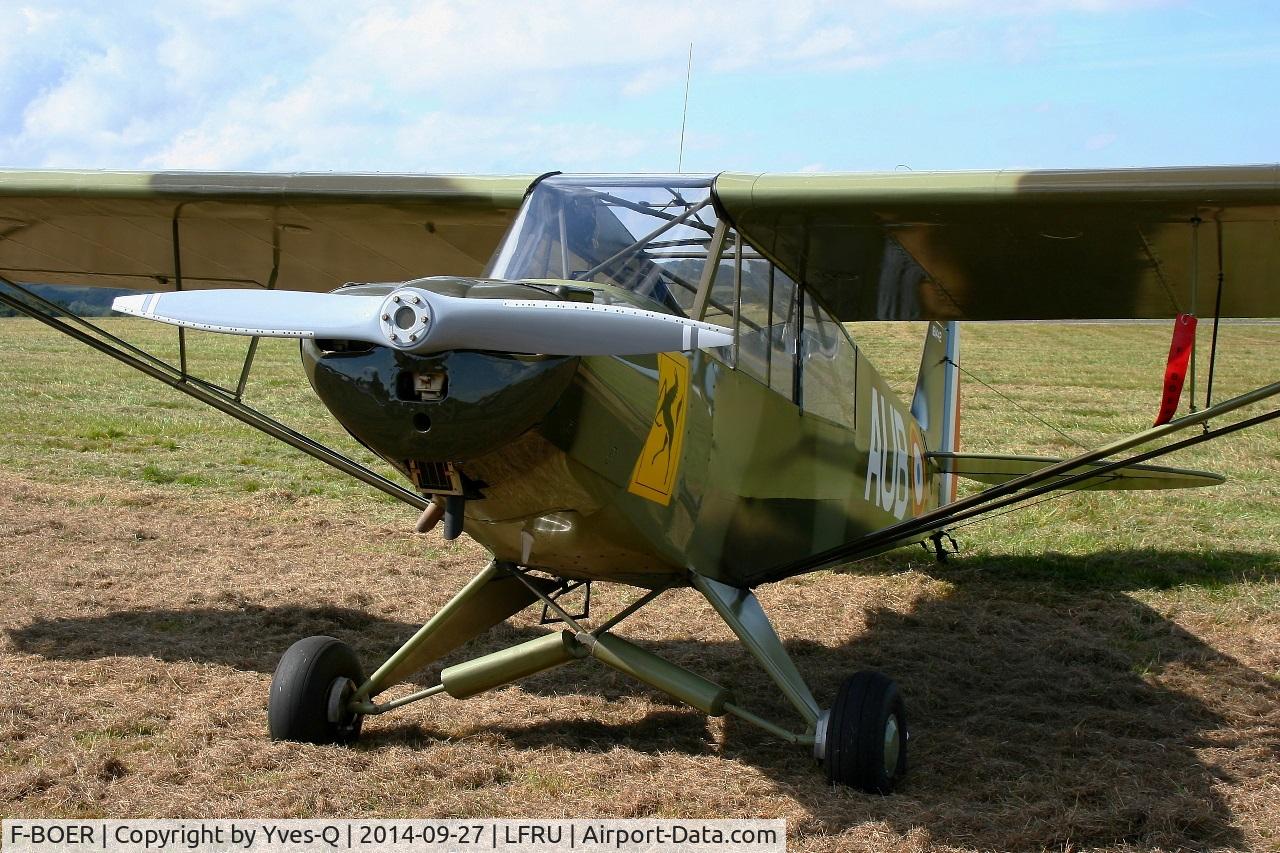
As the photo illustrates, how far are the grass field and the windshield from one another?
1886mm

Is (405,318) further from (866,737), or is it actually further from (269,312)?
(866,737)

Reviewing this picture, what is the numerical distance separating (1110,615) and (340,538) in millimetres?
5313

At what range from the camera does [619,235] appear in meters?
4.67

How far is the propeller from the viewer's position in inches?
130

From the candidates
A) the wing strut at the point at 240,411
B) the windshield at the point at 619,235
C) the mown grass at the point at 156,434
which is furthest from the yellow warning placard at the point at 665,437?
the mown grass at the point at 156,434

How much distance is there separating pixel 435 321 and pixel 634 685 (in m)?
3.06

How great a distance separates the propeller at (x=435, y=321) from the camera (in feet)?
10.9

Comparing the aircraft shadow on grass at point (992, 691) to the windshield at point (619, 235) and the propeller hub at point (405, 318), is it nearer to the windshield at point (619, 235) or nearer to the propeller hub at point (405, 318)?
the windshield at point (619, 235)

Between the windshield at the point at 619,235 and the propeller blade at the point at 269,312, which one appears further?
the windshield at the point at 619,235

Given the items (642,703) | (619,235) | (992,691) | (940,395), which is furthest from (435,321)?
(940,395)

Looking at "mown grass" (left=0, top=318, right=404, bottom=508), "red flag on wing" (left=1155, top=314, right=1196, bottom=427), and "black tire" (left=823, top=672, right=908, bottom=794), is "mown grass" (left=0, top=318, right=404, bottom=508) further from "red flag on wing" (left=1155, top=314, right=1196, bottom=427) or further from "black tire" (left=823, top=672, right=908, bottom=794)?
"red flag on wing" (left=1155, top=314, right=1196, bottom=427)

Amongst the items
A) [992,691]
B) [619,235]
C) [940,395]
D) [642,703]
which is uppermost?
[619,235]

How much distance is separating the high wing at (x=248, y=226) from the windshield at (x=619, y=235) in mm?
750

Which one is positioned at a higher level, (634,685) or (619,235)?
(619,235)
